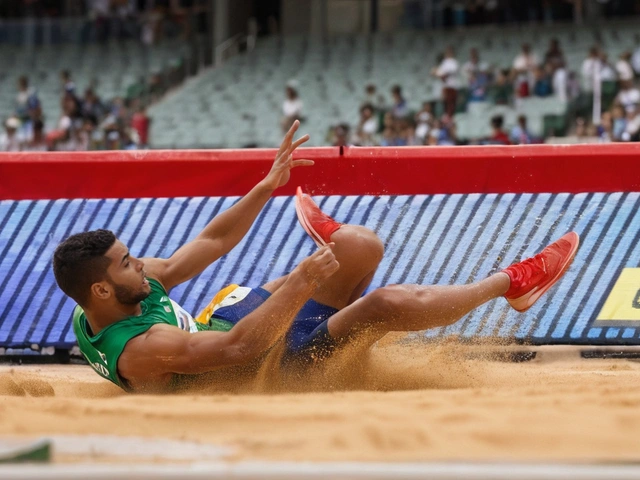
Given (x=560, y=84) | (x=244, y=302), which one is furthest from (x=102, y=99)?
(x=244, y=302)

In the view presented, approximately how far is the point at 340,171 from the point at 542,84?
966 centimetres

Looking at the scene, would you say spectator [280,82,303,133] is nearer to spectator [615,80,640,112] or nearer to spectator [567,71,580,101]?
spectator [567,71,580,101]

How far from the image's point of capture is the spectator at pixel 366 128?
45.9 feet

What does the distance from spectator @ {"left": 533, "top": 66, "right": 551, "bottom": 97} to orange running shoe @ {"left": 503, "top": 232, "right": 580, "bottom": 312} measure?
10.3 metres

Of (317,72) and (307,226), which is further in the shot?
(317,72)

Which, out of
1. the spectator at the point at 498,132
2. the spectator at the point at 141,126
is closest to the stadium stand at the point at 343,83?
the spectator at the point at 141,126

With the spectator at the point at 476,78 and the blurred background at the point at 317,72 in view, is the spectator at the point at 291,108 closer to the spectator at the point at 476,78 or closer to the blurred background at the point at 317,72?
the blurred background at the point at 317,72

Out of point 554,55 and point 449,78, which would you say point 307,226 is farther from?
point 554,55

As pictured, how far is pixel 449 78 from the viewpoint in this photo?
50.4 feet

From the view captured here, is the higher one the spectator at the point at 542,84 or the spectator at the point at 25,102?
the spectator at the point at 542,84

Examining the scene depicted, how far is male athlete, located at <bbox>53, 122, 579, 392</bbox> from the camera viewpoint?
3982 millimetres

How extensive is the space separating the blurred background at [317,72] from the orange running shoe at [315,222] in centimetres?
782

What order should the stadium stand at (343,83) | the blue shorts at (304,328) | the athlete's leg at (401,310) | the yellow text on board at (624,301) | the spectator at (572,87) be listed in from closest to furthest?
1. the athlete's leg at (401,310)
2. the blue shorts at (304,328)
3. the yellow text on board at (624,301)
4. the spectator at (572,87)
5. the stadium stand at (343,83)

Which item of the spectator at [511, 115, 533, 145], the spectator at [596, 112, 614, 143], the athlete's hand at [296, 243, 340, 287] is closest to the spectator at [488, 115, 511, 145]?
the spectator at [511, 115, 533, 145]
